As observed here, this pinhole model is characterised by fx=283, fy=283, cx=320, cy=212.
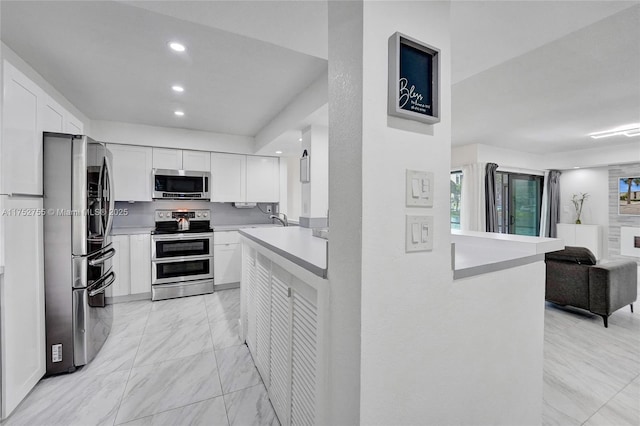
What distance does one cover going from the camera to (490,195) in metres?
5.29

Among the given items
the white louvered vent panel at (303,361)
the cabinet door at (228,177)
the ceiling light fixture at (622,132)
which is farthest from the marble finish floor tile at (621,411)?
the cabinet door at (228,177)

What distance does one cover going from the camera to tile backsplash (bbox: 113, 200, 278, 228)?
167 inches

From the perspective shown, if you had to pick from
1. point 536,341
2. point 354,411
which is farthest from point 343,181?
point 536,341

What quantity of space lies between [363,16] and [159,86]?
2.56 meters

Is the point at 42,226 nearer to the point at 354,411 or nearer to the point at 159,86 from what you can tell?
the point at 159,86

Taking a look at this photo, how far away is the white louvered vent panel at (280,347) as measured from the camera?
4.75ft

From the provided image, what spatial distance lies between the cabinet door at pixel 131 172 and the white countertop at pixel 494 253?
13.3 ft

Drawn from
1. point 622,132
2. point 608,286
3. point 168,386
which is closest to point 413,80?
point 168,386

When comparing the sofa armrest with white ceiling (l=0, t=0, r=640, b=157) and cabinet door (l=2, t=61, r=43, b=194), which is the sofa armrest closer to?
white ceiling (l=0, t=0, r=640, b=157)

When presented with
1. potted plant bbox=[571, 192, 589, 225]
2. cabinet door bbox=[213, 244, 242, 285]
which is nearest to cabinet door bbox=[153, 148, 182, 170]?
cabinet door bbox=[213, 244, 242, 285]

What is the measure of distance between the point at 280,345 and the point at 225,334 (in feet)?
4.86

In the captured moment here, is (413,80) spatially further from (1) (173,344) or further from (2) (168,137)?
(2) (168,137)

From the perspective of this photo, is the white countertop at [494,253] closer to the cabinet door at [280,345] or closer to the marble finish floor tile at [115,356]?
the cabinet door at [280,345]

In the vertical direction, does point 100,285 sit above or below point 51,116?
below
